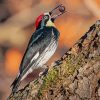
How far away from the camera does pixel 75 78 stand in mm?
3240

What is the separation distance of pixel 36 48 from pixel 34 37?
147 millimetres

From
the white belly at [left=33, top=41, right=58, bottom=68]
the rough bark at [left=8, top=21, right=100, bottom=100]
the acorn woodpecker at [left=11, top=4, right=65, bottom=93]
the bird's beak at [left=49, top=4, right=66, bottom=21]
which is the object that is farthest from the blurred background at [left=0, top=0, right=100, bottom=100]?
the rough bark at [left=8, top=21, right=100, bottom=100]

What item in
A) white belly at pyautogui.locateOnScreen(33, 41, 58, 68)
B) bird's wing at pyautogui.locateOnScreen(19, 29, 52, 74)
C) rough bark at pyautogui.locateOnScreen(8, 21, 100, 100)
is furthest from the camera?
white belly at pyautogui.locateOnScreen(33, 41, 58, 68)

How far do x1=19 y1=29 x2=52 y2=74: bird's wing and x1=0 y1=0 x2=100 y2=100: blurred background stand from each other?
101cm

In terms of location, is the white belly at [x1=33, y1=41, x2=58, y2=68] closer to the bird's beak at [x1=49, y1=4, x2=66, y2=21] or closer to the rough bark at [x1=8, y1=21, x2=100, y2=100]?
the bird's beak at [x1=49, y1=4, x2=66, y2=21]

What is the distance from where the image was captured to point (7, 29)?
810cm

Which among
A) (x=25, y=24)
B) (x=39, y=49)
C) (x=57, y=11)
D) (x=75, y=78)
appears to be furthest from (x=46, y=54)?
(x=25, y=24)

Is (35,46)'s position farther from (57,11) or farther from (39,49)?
(57,11)

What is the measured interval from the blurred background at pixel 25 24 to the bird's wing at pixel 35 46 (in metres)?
1.01

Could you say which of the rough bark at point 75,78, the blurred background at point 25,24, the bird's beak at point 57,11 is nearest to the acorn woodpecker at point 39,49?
the bird's beak at point 57,11

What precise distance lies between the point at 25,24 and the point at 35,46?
2749 mm

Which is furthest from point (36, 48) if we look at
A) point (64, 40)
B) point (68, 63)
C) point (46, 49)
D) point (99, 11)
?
point (64, 40)

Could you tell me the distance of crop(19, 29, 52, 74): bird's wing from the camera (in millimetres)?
5305

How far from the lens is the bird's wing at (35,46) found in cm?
530
